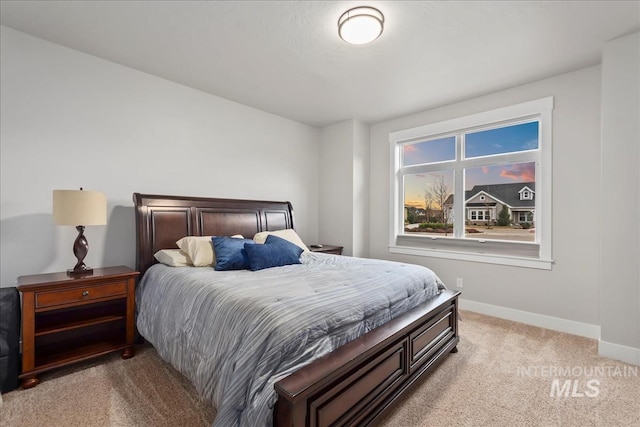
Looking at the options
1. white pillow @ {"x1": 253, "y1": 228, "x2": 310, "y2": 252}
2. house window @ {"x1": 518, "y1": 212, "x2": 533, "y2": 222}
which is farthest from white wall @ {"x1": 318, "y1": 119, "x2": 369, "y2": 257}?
house window @ {"x1": 518, "y1": 212, "x2": 533, "y2": 222}

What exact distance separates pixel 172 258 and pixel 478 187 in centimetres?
360

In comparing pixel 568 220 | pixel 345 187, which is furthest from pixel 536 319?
pixel 345 187

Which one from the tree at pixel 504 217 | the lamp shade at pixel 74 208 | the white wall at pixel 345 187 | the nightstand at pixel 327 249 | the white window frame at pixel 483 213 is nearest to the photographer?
the lamp shade at pixel 74 208

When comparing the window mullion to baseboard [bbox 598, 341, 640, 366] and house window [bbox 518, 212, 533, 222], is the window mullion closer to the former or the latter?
house window [bbox 518, 212, 533, 222]

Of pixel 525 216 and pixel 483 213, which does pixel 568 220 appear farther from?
pixel 483 213

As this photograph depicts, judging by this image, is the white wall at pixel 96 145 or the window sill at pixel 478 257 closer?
the white wall at pixel 96 145

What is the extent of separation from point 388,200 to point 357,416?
3.35m

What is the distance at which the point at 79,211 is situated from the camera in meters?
2.32

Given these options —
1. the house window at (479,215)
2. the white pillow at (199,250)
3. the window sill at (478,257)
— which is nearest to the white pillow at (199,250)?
the white pillow at (199,250)

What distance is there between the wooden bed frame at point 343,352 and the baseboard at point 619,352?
1221 mm

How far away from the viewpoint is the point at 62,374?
7.30 feet

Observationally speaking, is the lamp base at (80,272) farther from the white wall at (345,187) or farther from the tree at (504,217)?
the tree at (504,217)

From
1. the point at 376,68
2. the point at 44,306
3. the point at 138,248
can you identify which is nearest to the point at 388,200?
the point at 376,68

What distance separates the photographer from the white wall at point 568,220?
2.95m
